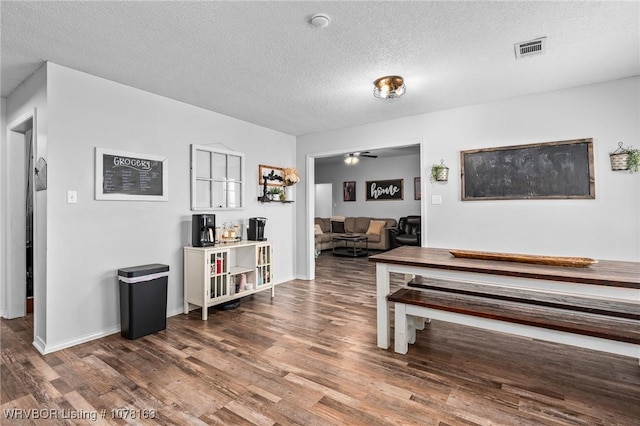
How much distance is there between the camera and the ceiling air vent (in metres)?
2.30

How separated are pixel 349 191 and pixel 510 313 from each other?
7.19 meters

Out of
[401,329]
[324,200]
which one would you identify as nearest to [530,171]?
[401,329]

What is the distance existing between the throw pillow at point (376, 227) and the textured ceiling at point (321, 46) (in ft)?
15.6

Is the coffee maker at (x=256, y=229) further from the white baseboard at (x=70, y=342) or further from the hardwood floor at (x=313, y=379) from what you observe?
the white baseboard at (x=70, y=342)

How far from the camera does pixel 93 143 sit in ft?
9.27

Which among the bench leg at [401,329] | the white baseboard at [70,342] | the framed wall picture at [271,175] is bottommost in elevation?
the white baseboard at [70,342]

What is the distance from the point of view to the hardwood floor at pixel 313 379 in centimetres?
175

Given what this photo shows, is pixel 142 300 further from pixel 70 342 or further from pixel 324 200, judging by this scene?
pixel 324 200

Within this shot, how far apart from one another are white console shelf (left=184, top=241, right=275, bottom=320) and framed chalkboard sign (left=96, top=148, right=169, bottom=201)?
2.41 feet

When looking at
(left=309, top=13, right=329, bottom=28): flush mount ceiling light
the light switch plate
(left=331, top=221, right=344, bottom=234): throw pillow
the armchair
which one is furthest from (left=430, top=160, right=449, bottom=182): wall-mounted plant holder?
(left=331, top=221, right=344, bottom=234): throw pillow

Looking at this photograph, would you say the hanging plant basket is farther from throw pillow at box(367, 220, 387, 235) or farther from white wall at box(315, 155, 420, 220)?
throw pillow at box(367, 220, 387, 235)

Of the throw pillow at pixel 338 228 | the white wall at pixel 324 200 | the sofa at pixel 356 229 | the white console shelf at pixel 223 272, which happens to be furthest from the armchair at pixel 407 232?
the white console shelf at pixel 223 272

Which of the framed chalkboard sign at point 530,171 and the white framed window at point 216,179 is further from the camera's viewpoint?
the white framed window at point 216,179

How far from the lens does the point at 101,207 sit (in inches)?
113
